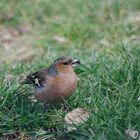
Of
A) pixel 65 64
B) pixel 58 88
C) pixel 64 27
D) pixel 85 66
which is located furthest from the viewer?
pixel 64 27

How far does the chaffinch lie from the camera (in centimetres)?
646

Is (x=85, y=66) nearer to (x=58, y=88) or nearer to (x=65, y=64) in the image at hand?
(x=65, y=64)

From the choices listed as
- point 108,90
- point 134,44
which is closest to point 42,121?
point 108,90

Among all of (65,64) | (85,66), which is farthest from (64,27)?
(65,64)

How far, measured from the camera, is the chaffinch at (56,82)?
21.2 feet

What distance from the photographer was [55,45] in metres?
10.1

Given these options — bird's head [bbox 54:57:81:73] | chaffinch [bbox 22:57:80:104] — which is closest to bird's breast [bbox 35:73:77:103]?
chaffinch [bbox 22:57:80:104]

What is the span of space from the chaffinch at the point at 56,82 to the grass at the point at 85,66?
6.4 inches

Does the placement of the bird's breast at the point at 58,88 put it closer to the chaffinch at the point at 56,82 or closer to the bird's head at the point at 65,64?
the chaffinch at the point at 56,82

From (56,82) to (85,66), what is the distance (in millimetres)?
1547

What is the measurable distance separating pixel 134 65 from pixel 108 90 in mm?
543

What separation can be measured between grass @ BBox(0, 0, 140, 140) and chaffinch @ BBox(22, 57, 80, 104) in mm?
164

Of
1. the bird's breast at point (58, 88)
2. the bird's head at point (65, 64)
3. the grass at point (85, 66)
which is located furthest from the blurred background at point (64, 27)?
the bird's breast at point (58, 88)

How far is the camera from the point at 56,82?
6.51 m
